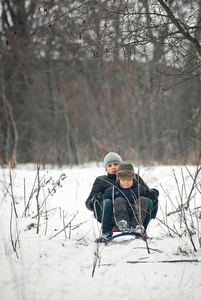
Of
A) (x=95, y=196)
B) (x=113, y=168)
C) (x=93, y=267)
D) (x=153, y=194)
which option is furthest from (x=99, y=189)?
(x=93, y=267)

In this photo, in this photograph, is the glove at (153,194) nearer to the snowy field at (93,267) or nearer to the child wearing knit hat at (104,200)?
the child wearing knit hat at (104,200)

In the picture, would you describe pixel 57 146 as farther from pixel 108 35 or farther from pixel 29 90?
pixel 108 35

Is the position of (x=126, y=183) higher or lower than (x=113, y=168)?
lower

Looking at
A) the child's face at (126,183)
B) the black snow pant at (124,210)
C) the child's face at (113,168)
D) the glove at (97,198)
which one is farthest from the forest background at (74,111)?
the black snow pant at (124,210)

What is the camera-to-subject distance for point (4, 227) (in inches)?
151

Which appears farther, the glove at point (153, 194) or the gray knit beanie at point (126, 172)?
the glove at point (153, 194)

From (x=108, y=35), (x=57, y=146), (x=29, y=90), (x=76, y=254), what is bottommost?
(x=76, y=254)

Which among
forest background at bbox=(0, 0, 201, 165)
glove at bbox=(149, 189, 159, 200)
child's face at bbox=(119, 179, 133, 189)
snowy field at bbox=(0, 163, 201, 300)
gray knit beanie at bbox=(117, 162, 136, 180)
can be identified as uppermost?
forest background at bbox=(0, 0, 201, 165)

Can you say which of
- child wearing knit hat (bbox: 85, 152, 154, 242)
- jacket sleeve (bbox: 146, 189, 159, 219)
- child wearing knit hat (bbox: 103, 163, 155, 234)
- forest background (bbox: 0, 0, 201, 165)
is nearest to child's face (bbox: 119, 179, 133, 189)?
child wearing knit hat (bbox: 103, 163, 155, 234)

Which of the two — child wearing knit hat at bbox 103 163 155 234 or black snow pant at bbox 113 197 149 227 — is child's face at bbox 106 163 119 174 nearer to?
child wearing knit hat at bbox 103 163 155 234

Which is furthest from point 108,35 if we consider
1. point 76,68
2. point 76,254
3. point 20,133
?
point 20,133

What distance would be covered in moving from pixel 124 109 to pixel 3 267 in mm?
15799

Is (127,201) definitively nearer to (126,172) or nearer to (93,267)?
(126,172)

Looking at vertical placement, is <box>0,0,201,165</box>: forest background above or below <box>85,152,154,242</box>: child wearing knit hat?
above
